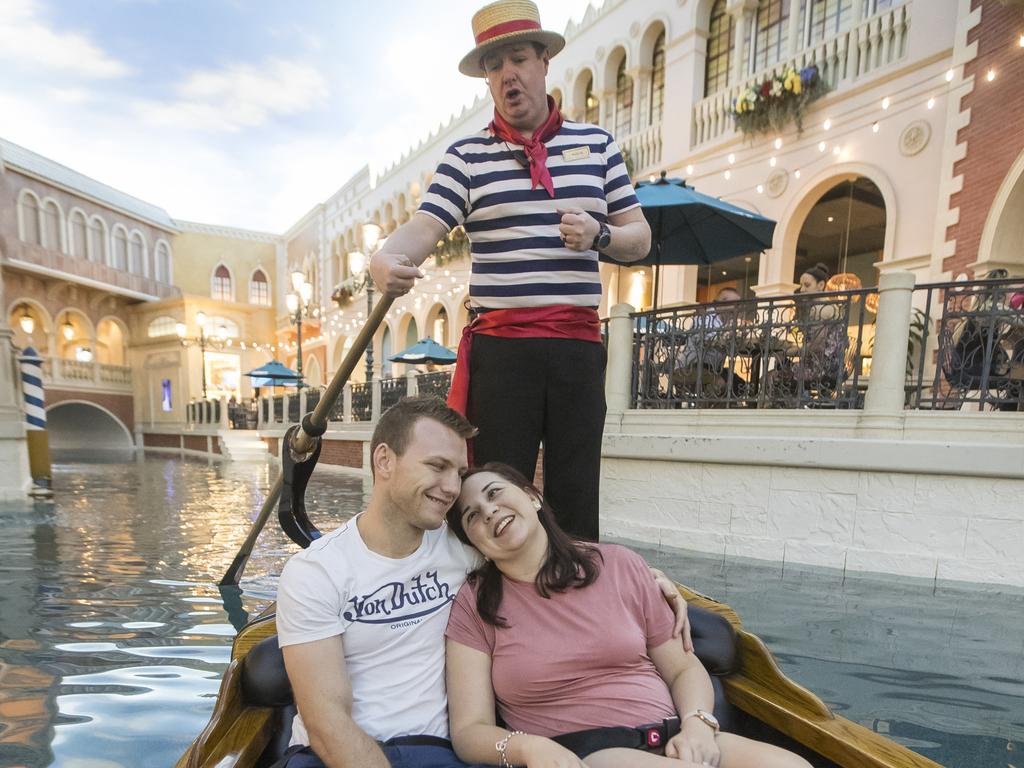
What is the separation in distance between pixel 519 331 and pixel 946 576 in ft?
11.2

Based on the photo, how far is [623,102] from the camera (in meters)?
9.40

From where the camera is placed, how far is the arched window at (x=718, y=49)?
7609mm

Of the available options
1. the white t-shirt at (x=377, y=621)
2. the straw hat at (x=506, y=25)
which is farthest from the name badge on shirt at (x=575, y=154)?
the white t-shirt at (x=377, y=621)

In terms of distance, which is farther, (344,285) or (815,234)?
(344,285)

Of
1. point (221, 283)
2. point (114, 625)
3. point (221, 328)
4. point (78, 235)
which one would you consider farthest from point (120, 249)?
point (114, 625)

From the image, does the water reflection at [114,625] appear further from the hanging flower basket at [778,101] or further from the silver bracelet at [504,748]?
the hanging flower basket at [778,101]

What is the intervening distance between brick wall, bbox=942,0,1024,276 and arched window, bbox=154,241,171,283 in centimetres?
→ 2599

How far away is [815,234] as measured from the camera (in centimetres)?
952

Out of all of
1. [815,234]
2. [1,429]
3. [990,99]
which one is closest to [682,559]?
[990,99]

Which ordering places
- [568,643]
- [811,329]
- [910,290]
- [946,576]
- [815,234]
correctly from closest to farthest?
[568,643] < [946,576] < [910,290] < [811,329] < [815,234]

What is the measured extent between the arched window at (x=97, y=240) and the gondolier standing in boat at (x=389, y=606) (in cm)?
2498

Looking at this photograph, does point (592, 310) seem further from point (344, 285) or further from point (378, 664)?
point (344, 285)

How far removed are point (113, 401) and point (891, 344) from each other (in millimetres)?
25550

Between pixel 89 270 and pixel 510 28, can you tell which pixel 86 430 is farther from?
pixel 510 28
